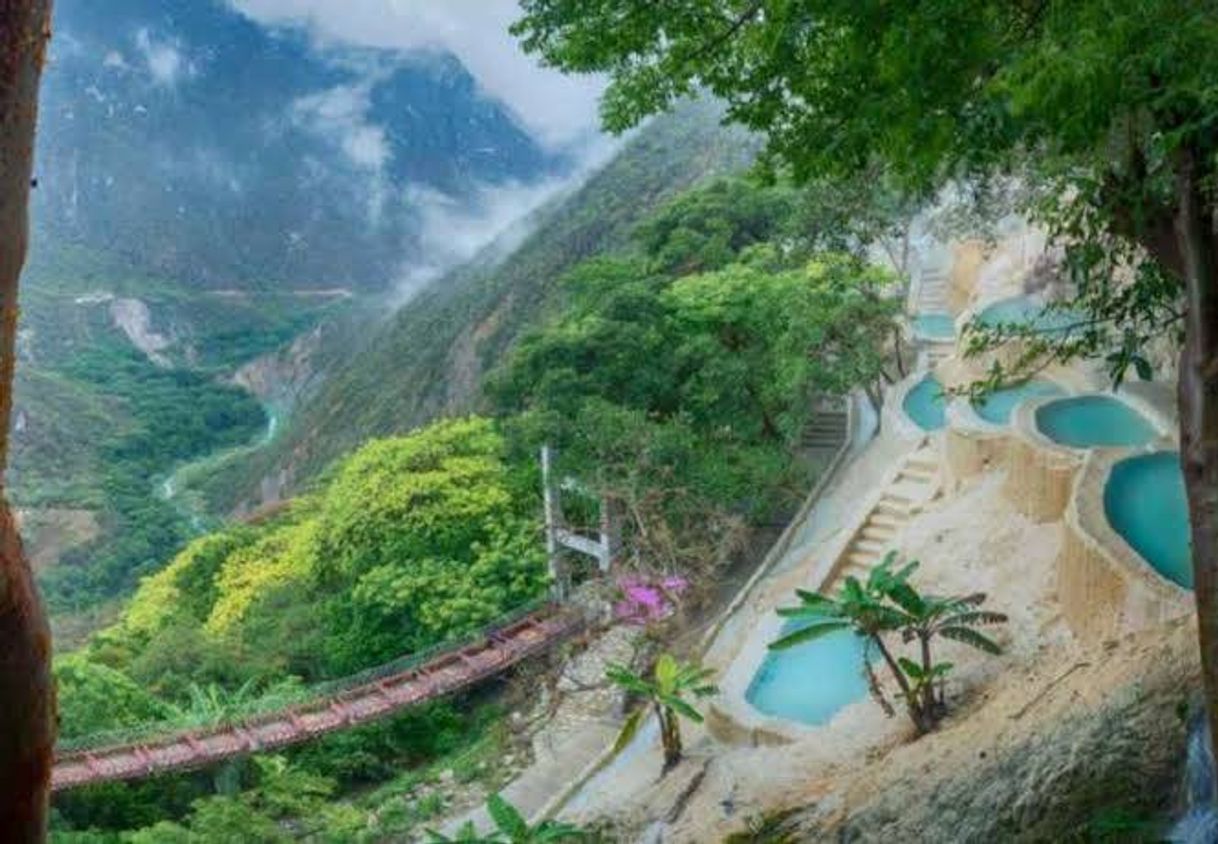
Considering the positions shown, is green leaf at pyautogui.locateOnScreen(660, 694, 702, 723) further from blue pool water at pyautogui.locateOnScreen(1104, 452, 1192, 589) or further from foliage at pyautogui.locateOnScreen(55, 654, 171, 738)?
foliage at pyautogui.locateOnScreen(55, 654, 171, 738)

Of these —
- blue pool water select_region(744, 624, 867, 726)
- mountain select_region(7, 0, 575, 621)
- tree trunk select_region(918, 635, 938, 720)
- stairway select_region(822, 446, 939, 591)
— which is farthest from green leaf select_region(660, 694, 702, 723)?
mountain select_region(7, 0, 575, 621)

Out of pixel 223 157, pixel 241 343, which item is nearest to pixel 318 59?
pixel 223 157

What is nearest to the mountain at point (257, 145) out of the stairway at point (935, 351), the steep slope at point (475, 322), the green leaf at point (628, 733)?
the steep slope at point (475, 322)

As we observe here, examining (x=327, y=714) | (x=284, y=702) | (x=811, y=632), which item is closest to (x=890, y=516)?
(x=811, y=632)

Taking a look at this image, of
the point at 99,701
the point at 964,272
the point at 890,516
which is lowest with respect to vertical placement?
the point at 99,701

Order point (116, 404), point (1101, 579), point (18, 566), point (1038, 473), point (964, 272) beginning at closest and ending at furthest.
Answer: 1. point (18, 566)
2. point (1101, 579)
3. point (1038, 473)
4. point (964, 272)
5. point (116, 404)

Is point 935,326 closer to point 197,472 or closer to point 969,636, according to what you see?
point 969,636

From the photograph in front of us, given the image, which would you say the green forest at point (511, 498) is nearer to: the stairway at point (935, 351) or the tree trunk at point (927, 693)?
the stairway at point (935, 351)
